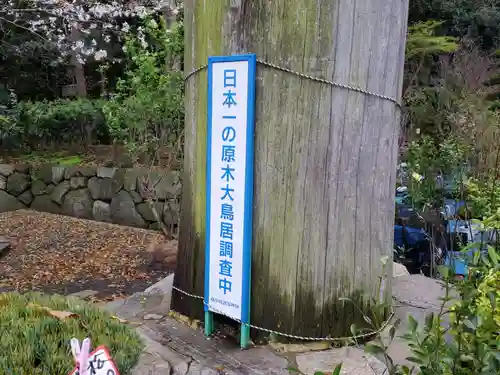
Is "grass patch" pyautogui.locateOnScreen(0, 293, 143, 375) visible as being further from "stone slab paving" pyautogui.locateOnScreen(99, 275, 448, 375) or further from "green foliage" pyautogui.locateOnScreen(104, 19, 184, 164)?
"green foliage" pyautogui.locateOnScreen(104, 19, 184, 164)

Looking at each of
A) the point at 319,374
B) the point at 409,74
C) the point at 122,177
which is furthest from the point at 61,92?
the point at 319,374

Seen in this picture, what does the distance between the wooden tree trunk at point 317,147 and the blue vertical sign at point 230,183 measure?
0.20 feet

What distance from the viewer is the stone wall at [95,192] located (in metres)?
6.50

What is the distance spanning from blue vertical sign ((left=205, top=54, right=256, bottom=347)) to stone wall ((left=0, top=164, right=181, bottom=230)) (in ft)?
13.1

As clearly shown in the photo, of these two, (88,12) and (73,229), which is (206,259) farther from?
(88,12)

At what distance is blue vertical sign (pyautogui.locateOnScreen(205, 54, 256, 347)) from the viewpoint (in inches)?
89.7

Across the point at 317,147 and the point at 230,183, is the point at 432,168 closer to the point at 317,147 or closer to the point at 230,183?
the point at 317,147

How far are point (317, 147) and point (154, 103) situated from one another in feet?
13.8

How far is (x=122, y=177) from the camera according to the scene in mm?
6984

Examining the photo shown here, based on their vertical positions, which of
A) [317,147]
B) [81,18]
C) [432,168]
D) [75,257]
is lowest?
[75,257]

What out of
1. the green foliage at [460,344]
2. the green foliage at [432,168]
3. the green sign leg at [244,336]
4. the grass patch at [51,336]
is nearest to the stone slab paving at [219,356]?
the green sign leg at [244,336]

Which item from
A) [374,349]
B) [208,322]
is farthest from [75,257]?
[374,349]

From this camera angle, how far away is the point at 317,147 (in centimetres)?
226

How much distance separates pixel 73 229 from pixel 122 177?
90 centimetres
